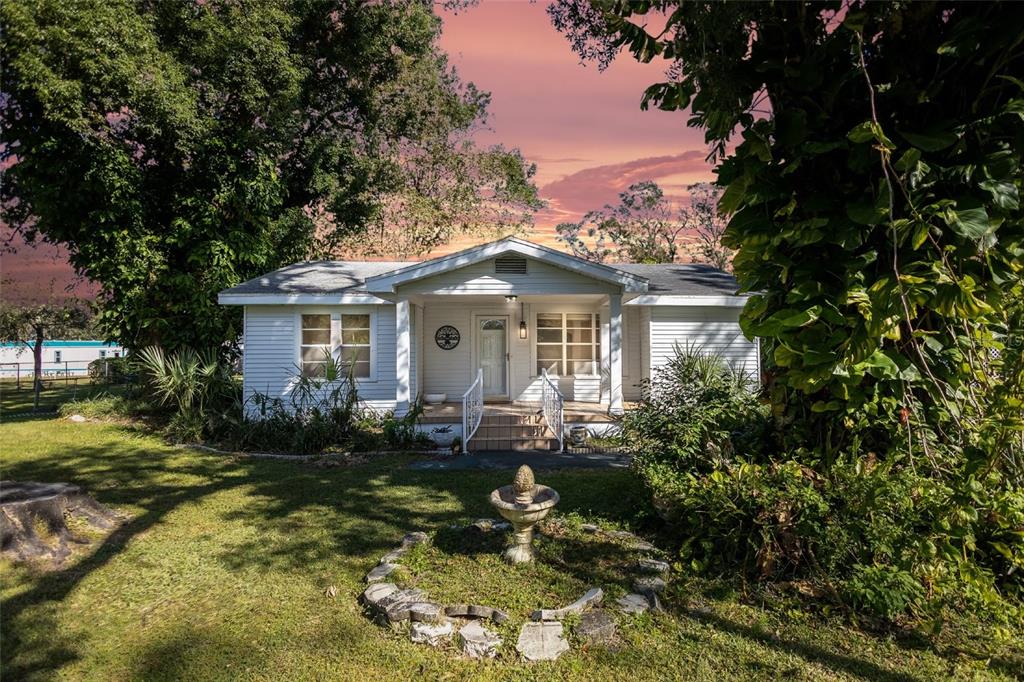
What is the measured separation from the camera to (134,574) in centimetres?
491

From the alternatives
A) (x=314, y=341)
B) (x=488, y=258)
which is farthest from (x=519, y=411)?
(x=314, y=341)

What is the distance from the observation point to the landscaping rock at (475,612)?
3867 mm

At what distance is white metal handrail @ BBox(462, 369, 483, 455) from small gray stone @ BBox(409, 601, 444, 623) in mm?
6122

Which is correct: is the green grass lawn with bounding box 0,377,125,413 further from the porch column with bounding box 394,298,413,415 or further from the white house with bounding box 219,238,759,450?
the porch column with bounding box 394,298,413,415

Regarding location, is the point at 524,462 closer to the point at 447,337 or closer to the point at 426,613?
the point at 426,613

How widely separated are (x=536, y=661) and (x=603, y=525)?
2.42 metres

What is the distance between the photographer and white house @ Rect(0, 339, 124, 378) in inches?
1334

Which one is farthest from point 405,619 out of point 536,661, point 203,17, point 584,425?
point 203,17

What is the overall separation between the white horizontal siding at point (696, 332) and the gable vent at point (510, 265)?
375 centimetres

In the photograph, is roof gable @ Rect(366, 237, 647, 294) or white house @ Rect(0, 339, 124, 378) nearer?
roof gable @ Rect(366, 237, 647, 294)

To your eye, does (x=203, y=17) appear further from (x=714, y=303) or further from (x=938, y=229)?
(x=938, y=229)

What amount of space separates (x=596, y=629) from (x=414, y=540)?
2237 millimetres

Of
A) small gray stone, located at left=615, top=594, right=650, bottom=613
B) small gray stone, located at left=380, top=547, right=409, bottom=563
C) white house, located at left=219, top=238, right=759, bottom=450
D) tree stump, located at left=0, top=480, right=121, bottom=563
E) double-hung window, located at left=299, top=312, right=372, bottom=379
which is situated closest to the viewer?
small gray stone, located at left=615, top=594, right=650, bottom=613

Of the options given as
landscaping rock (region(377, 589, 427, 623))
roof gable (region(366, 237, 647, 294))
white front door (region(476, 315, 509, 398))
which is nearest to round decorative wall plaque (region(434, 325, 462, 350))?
white front door (region(476, 315, 509, 398))
